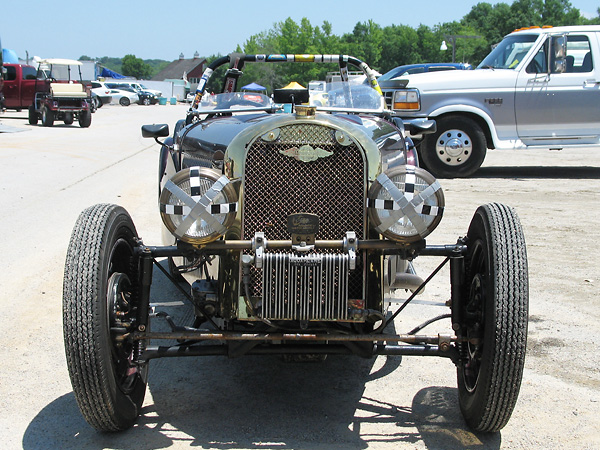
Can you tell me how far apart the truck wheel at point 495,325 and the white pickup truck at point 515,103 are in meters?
8.24

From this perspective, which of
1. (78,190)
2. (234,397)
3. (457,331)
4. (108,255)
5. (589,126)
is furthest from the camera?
(589,126)

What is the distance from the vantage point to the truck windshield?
11.9 m

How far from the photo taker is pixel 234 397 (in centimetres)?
388

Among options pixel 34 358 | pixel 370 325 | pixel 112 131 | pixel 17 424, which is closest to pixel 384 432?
pixel 370 325

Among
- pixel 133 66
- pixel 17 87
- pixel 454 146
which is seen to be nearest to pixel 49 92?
pixel 17 87

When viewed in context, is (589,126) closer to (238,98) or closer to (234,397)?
(238,98)

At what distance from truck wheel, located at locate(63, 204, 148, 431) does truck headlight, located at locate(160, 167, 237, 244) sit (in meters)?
0.32

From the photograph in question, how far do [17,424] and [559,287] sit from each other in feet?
14.0

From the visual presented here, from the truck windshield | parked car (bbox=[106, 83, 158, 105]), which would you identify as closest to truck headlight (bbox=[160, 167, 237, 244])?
the truck windshield

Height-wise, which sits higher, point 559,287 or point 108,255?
point 108,255

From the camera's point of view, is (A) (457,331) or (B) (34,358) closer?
(A) (457,331)

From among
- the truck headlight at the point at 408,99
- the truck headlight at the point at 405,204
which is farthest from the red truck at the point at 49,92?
the truck headlight at the point at 405,204

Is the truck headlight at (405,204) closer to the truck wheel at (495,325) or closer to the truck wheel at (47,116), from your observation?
the truck wheel at (495,325)

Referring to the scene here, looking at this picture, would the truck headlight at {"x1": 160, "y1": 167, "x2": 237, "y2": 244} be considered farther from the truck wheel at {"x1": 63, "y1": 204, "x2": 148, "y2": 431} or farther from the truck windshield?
the truck windshield
